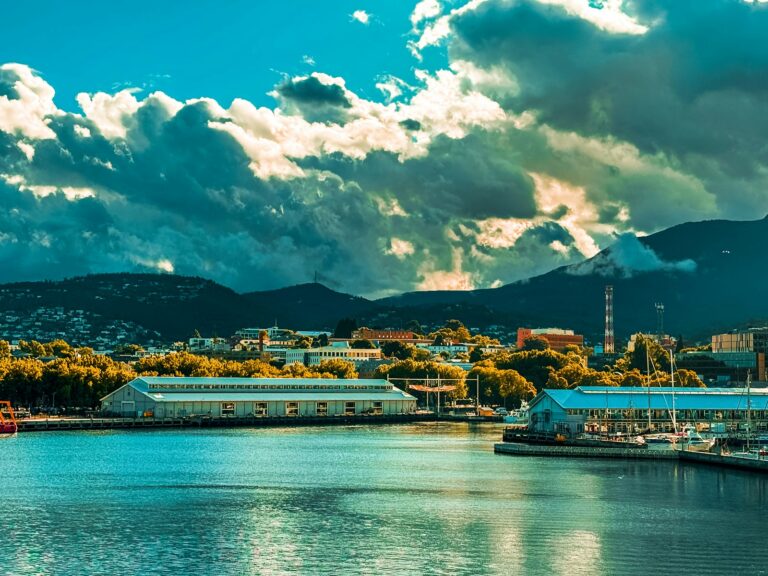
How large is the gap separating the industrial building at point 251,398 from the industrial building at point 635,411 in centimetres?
5247

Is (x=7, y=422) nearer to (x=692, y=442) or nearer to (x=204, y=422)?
(x=204, y=422)

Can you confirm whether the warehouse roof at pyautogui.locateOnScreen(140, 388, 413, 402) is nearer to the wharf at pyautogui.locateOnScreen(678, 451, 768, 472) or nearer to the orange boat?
the orange boat

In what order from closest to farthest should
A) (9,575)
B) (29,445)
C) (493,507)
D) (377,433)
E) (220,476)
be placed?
1. (9,575)
2. (493,507)
3. (220,476)
4. (29,445)
5. (377,433)

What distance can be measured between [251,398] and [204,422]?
47.2 ft

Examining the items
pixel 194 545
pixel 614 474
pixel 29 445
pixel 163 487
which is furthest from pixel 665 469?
pixel 29 445

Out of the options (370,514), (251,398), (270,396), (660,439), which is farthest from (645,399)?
(370,514)

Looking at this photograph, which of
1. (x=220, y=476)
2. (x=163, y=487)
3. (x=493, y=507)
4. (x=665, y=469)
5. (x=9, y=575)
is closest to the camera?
(x=9, y=575)

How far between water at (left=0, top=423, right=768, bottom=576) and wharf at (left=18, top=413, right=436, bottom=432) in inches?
1476

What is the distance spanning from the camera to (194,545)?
5566 cm

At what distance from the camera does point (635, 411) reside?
12888 cm

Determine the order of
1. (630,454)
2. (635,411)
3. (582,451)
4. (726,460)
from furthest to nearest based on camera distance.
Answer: (635,411)
(582,451)
(630,454)
(726,460)

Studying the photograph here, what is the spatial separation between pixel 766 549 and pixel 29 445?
78.0 metres

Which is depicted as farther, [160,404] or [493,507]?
[160,404]

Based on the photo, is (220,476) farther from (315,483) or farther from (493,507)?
(493,507)
